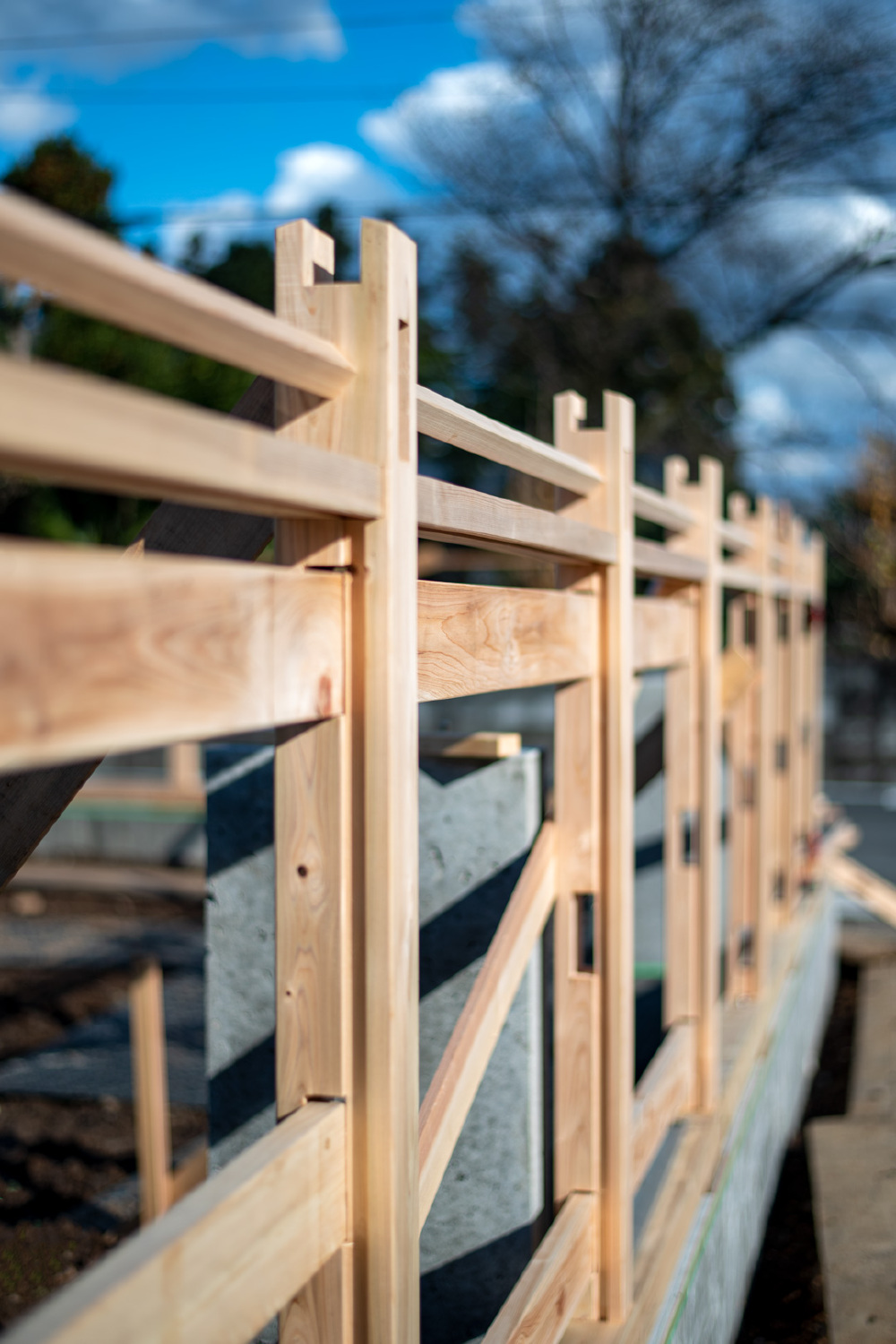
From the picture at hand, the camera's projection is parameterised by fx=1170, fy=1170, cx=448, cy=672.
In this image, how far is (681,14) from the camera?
13367 millimetres

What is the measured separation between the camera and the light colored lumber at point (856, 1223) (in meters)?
3.25

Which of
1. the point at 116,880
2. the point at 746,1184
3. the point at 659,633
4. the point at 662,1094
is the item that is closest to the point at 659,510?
the point at 659,633

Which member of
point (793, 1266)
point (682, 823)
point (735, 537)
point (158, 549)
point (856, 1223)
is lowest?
point (793, 1266)

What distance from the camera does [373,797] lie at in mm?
1326

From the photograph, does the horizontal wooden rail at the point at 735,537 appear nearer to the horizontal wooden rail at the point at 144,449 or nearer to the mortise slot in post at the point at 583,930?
the mortise slot in post at the point at 583,930

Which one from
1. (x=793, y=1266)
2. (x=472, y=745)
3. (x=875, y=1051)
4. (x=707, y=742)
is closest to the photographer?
(x=472, y=745)

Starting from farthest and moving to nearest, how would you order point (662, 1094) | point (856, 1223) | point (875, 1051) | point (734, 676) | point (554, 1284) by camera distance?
point (875, 1051), point (734, 676), point (856, 1223), point (662, 1094), point (554, 1284)

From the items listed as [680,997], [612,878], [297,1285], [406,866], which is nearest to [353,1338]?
[297,1285]

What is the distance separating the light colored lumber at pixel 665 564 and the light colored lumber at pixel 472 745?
0.55 meters

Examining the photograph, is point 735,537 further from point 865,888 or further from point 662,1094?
point 865,888

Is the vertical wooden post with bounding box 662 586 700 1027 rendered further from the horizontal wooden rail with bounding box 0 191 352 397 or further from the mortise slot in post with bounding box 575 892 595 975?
the horizontal wooden rail with bounding box 0 191 352 397

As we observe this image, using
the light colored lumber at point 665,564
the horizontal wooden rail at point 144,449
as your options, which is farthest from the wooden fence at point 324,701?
the light colored lumber at point 665,564

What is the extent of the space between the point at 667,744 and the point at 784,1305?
197cm

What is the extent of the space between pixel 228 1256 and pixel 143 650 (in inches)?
23.0
